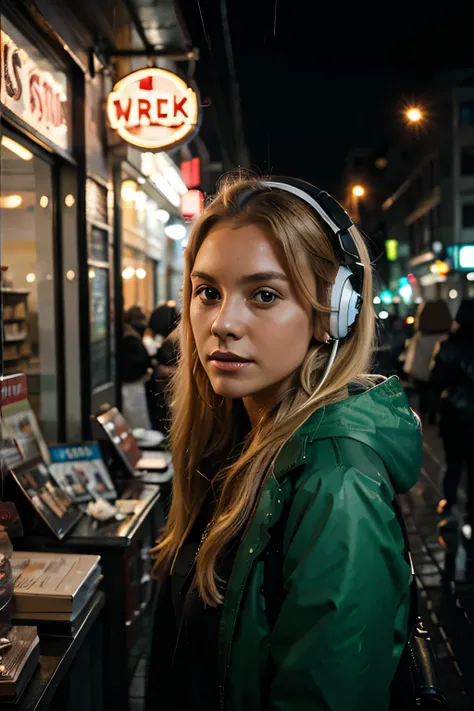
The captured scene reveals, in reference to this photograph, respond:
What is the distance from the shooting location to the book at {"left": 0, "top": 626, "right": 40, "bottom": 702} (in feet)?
5.70

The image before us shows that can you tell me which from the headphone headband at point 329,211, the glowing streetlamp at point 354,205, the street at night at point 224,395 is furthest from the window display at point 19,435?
the headphone headband at point 329,211

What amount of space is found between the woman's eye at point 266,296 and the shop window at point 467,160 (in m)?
37.7

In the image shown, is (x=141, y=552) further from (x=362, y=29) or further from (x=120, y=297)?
(x=362, y=29)

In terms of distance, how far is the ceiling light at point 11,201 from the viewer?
4770 millimetres

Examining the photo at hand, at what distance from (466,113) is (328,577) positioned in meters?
33.5

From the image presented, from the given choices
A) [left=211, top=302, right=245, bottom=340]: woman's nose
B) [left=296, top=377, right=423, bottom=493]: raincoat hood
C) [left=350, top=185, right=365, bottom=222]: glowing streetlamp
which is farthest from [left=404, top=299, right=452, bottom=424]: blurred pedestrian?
[left=211, top=302, right=245, bottom=340]: woman's nose

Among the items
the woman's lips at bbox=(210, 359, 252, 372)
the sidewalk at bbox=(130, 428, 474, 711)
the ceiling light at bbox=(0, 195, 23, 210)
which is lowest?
the sidewalk at bbox=(130, 428, 474, 711)

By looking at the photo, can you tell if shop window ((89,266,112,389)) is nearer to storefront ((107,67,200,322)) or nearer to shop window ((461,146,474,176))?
storefront ((107,67,200,322))

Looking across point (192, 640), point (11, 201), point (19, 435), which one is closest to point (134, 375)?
point (11, 201)

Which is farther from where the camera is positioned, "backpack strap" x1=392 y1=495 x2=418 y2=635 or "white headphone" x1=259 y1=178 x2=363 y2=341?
"white headphone" x1=259 y1=178 x2=363 y2=341

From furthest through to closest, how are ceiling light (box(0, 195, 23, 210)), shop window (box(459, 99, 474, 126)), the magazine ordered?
shop window (box(459, 99, 474, 126))
ceiling light (box(0, 195, 23, 210))
the magazine

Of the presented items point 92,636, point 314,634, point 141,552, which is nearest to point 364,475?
point 314,634

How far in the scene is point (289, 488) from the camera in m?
1.32

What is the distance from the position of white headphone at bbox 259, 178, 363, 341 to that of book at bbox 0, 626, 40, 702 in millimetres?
1274
